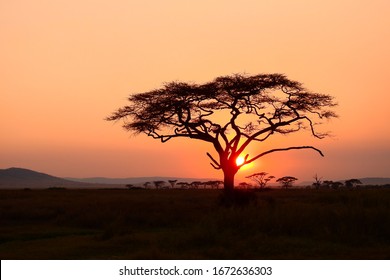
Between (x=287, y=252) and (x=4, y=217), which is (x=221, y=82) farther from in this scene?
(x=287, y=252)

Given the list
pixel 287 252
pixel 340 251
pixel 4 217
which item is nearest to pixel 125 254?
pixel 287 252

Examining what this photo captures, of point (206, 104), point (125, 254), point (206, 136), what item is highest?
point (206, 104)

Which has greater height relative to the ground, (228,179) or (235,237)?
(228,179)

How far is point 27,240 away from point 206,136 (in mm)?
20275

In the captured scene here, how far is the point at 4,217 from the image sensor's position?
28578mm

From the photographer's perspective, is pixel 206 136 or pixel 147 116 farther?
pixel 147 116

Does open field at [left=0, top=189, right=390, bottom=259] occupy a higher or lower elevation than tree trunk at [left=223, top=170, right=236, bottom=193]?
lower

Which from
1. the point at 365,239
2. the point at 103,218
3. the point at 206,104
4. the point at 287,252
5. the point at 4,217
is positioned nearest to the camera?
the point at 287,252

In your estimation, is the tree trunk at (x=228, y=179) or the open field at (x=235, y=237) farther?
the tree trunk at (x=228, y=179)

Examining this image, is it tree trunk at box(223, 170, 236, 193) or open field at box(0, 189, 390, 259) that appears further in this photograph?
tree trunk at box(223, 170, 236, 193)

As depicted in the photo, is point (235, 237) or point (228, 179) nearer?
point (235, 237)

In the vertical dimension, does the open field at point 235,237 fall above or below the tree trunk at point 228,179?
below

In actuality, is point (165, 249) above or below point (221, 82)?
below

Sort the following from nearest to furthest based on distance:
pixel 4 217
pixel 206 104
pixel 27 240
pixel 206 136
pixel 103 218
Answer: pixel 27 240, pixel 103 218, pixel 4 217, pixel 206 136, pixel 206 104
